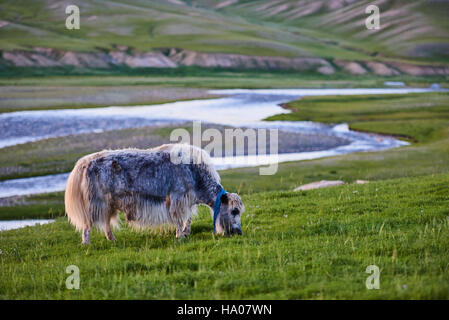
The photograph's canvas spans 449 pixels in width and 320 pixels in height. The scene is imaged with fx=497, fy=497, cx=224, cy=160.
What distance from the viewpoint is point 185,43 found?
141 meters

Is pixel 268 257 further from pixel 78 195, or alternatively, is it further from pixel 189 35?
pixel 189 35

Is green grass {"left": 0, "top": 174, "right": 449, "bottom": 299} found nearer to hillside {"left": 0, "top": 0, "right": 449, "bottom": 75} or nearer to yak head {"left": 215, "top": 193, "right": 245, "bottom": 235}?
yak head {"left": 215, "top": 193, "right": 245, "bottom": 235}

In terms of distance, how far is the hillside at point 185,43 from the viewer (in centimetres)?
12088

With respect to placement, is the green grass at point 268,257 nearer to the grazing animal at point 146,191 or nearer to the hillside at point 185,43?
the grazing animal at point 146,191

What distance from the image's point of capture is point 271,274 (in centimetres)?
785

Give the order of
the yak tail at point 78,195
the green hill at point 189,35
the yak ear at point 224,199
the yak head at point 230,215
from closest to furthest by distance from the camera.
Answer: the yak tail at point 78,195 → the yak head at point 230,215 → the yak ear at point 224,199 → the green hill at point 189,35

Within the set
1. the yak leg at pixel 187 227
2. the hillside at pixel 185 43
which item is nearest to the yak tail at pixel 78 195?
the yak leg at pixel 187 227

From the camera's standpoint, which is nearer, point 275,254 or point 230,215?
point 275,254

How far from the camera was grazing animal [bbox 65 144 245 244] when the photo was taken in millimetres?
10703

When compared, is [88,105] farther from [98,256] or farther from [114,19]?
[114,19]

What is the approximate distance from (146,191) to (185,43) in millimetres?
134688

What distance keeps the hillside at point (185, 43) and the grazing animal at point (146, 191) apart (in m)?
103

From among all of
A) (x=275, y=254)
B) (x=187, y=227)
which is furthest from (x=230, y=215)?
(x=275, y=254)

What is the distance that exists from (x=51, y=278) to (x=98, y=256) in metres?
1.48
